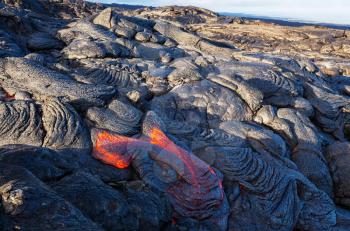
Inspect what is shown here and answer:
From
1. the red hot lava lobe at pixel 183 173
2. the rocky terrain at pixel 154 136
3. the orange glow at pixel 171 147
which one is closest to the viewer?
the rocky terrain at pixel 154 136

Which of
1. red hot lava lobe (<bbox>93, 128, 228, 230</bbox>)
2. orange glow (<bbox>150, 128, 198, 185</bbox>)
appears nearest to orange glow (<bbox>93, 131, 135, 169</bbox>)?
red hot lava lobe (<bbox>93, 128, 228, 230</bbox>)

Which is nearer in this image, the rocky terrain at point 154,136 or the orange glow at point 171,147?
the rocky terrain at point 154,136

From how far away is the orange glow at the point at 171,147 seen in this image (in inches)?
233

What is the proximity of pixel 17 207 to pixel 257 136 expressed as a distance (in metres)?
5.31

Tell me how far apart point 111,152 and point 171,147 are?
0.99 metres

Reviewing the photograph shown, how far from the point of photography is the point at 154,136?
6.47 m

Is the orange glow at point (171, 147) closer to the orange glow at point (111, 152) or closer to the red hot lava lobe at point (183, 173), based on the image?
the red hot lava lobe at point (183, 173)

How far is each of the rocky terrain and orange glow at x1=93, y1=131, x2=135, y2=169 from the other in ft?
0.06

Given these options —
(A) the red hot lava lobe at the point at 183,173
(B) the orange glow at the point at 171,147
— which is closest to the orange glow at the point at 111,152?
(A) the red hot lava lobe at the point at 183,173

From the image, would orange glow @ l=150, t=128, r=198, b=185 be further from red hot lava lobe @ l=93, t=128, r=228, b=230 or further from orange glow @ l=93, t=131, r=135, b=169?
orange glow @ l=93, t=131, r=135, b=169

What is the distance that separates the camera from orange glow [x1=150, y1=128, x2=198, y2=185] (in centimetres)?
592

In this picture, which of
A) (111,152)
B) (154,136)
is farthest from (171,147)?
(111,152)

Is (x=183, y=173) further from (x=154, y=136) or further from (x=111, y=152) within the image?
(x=111, y=152)

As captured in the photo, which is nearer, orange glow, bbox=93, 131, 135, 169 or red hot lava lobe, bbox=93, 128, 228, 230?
red hot lava lobe, bbox=93, 128, 228, 230
